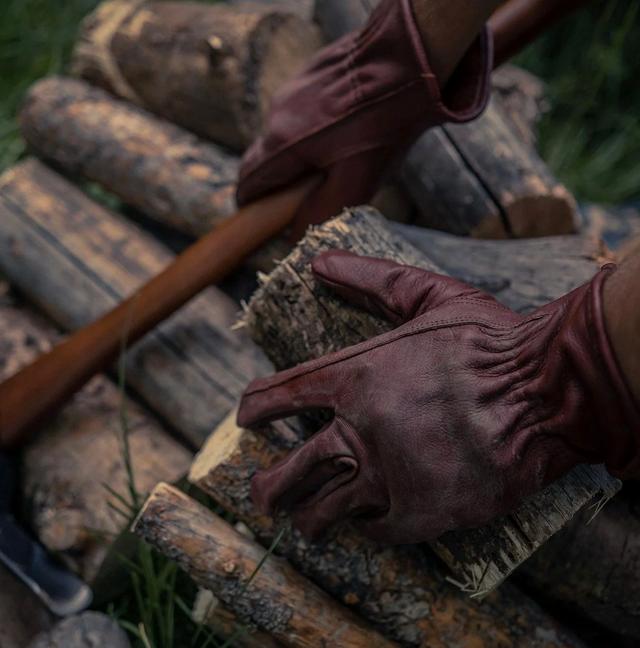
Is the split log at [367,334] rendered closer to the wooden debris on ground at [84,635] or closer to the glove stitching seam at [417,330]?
the glove stitching seam at [417,330]

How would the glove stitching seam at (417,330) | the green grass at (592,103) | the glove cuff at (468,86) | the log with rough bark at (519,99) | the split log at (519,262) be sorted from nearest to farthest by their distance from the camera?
the glove stitching seam at (417,330) < the glove cuff at (468,86) < the split log at (519,262) < the log with rough bark at (519,99) < the green grass at (592,103)

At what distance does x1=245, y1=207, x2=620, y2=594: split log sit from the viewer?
3.62 feet

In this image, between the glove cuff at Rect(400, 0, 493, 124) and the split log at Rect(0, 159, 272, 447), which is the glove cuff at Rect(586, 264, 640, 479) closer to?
the glove cuff at Rect(400, 0, 493, 124)

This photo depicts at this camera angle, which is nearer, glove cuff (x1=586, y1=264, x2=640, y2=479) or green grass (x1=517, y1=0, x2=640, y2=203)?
glove cuff (x1=586, y1=264, x2=640, y2=479)

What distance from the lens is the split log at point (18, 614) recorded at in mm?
1589

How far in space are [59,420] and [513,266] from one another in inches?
55.2

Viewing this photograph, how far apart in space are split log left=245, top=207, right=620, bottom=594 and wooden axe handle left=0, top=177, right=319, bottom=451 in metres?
0.38

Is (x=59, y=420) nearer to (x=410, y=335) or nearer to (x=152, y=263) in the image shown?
(x=152, y=263)

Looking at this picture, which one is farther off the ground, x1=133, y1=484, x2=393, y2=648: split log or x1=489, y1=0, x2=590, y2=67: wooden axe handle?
x1=489, y1=0, x2=590, y2=67: wooden axe handle

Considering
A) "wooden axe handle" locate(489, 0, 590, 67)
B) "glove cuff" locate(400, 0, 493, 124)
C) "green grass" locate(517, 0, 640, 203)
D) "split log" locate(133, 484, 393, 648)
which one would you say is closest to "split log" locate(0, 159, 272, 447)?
"split log" locate(133, 484, 393, 648)

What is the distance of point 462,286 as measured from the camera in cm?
114

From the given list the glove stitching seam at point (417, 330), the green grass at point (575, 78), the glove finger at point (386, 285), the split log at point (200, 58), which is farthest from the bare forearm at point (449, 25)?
the green grass at point (575, 78)

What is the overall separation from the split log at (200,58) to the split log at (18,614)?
1569 millimetres

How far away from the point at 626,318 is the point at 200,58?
6.20 ft
